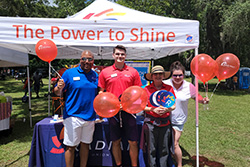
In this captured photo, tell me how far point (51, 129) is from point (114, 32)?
74.1 inches

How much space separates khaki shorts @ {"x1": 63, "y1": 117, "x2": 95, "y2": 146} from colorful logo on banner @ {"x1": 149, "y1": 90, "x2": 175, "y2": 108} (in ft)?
3.14

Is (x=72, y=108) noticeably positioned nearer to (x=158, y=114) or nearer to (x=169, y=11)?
(x=158, y=114)

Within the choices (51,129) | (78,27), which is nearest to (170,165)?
(51,129)

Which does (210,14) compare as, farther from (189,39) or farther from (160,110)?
(160,110)

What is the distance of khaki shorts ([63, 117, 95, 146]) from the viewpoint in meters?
2.35

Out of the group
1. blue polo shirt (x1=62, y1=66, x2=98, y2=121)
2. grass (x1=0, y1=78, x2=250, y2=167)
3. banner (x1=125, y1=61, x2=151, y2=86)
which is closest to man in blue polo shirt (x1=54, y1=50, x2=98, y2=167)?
blue polo shirt (x1=62, y1=66, x2=98, y2=121)

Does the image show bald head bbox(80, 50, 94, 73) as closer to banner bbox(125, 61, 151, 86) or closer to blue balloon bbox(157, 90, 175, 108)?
blue balloon bbox(157, 90, 175, 108)

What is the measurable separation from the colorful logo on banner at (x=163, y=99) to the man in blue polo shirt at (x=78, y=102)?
0.84 m

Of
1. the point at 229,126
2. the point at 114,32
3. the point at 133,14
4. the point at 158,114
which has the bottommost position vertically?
the point at 229,126

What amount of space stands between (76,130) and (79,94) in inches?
19.2

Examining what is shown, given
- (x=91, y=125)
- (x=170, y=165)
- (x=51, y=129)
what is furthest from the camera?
(x=51, y=129)

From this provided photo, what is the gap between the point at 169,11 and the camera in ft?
56.3

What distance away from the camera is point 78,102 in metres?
2.36

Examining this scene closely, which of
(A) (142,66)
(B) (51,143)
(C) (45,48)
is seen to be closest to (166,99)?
(C) (45,48)
